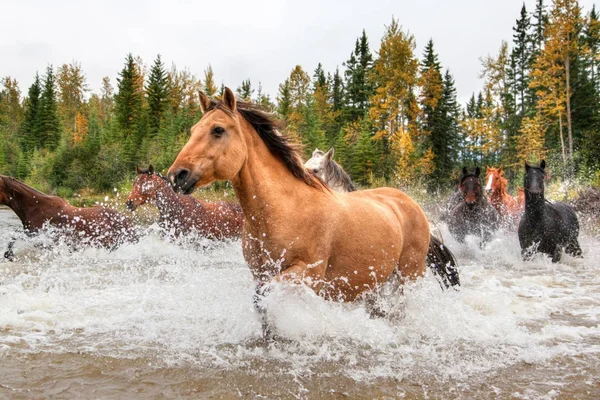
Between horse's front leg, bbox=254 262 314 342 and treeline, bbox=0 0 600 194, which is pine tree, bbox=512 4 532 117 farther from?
horse's front leg, bbox=254 262 314 342

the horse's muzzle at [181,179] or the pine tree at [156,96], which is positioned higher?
the pine tree at [156,96]

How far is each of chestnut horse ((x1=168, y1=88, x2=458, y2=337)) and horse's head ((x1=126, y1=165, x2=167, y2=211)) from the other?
6.42 metres

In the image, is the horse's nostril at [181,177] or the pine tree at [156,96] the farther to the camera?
the pine tree at [156,96]

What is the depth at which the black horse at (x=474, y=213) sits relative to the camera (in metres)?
10.2

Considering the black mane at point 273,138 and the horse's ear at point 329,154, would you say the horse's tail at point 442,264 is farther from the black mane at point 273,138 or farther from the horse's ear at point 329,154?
the black mane at point 273,138

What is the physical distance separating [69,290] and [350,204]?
145 inches

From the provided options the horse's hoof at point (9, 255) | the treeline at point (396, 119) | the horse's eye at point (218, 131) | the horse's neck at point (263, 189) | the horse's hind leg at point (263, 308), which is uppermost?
the treeline at point (396, 119)

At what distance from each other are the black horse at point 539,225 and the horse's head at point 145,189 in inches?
292

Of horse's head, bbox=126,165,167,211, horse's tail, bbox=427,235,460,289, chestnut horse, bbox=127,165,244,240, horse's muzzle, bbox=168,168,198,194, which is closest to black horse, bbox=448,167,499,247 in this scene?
horse's tail, bbox=427,235,460,289

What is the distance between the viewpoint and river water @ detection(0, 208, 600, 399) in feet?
9.27

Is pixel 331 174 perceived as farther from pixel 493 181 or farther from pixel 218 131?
pixel 493 181

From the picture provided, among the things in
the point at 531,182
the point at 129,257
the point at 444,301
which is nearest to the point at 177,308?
the point at 444,301

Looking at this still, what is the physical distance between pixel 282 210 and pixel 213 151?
664 millimetres

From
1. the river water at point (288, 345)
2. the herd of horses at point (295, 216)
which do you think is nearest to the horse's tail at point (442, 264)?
the herd of horses at point (295, 216)
